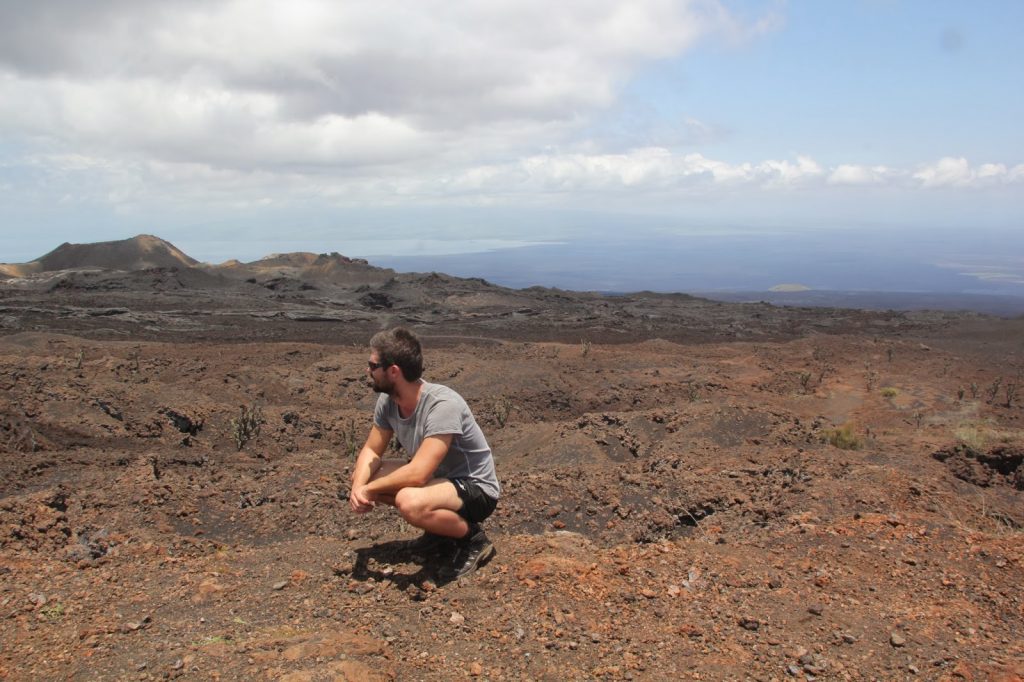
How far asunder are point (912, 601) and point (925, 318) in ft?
109

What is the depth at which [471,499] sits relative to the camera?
15.4 ft

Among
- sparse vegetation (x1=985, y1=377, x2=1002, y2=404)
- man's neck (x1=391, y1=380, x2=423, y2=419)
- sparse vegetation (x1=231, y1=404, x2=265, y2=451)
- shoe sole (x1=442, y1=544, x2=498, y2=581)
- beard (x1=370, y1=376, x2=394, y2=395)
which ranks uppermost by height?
beard (x1=370, y1=376, x2=394, y2=395)

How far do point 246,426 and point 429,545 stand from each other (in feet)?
21.7

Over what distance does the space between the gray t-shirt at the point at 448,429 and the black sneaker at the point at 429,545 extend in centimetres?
46

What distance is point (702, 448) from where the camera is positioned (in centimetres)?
980

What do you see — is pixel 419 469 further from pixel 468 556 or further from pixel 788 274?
pixel 788 274

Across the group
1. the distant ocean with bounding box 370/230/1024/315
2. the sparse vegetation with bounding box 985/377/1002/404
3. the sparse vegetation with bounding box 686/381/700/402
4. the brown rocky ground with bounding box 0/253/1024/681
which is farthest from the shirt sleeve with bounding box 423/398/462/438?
the distant ocean with bounding box 370/230/1024/315

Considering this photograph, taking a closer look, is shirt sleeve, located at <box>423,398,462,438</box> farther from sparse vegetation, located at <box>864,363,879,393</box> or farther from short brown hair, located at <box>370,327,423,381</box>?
sparse vegetation, located at <box>864,363,879,393</box>

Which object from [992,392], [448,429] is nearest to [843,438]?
[448,429]

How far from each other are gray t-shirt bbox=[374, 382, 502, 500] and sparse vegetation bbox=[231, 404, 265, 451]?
20.6 ft

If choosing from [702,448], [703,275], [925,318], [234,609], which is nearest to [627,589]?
[234,609]

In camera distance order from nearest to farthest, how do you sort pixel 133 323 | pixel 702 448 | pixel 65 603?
pixel 65 603
pixel 702 448
pixel 133 323

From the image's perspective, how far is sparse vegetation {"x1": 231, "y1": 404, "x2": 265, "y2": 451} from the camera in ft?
34.3

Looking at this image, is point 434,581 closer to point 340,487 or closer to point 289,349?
point 340,487
